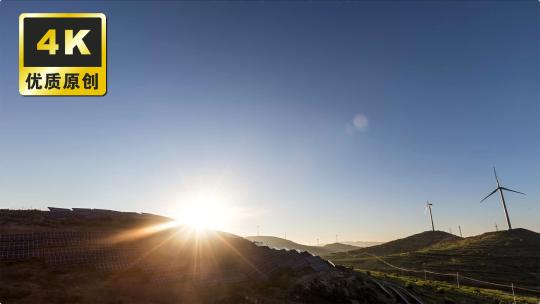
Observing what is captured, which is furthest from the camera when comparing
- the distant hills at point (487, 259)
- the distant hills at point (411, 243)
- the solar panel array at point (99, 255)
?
the distant hills at point (411, 243)

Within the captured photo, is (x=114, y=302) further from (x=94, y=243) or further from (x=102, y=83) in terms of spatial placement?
(x=102, y=83)

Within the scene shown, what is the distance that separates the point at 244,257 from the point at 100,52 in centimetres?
2137

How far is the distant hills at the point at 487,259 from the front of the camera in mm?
84188

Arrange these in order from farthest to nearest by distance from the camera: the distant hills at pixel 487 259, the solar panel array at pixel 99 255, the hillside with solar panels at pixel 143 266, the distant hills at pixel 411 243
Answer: the distant hills at pixel 411 243, the distant hills at pixel 487 259, the solar panel array at pixel 99 255, the hillside with solar panels at pixel 143 266

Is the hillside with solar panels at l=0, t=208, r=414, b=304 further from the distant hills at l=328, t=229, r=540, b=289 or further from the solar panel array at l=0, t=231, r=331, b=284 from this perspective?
the distant hills at l=328, t=229, r=540, b=289

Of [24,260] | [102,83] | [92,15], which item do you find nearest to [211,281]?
[24,260]

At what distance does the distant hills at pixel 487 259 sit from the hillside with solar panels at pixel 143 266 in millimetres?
64368

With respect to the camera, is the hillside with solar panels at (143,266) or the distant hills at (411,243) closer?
the hillside with solar panels at (143,266)

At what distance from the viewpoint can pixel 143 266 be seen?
2766 cm

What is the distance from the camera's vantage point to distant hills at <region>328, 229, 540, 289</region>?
276 feet

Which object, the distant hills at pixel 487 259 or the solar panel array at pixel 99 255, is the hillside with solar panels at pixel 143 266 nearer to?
the solar panel array at pixel 99 255

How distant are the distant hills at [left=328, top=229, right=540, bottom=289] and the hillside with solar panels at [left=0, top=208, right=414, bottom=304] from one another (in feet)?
211

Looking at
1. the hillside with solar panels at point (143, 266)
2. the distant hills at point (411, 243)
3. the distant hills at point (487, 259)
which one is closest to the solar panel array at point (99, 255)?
the hillside with solar panels at point (143, 266)

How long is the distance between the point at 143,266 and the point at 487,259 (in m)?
99.5
